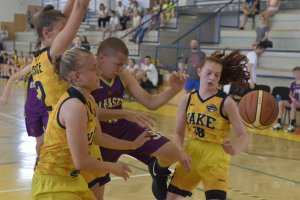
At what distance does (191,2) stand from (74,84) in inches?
641

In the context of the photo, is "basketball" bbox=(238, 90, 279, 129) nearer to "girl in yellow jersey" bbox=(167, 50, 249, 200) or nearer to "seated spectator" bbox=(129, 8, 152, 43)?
"girl in yellow jersey" bbox=(167, 50, 249, 200)

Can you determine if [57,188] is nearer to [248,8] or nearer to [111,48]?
[111,48]

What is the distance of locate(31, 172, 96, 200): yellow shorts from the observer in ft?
9.07

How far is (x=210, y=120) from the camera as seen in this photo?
370 centimetres

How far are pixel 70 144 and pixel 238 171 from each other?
3.97 meters

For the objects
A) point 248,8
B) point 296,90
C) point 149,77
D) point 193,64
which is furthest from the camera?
point 248,8

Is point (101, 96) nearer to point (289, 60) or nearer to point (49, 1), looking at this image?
point (289, 60)

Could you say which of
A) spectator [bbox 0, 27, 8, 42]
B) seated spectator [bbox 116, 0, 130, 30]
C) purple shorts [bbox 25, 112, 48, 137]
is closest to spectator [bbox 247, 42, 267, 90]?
purple shorts [bbox 25, 112, 48, 137]

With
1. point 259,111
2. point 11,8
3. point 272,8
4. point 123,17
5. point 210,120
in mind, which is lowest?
point 259,111

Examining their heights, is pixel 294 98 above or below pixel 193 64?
below

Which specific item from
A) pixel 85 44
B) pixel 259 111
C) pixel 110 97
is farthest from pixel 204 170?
pixel 85 44

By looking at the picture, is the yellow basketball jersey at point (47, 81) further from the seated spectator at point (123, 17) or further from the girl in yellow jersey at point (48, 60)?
the seated spectator at point (123, 17)

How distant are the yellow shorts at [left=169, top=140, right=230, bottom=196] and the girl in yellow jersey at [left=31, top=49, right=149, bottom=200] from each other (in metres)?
1.01

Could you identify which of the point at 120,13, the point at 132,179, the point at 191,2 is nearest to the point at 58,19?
the point at 132,179
